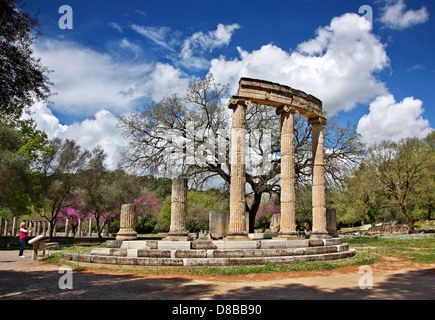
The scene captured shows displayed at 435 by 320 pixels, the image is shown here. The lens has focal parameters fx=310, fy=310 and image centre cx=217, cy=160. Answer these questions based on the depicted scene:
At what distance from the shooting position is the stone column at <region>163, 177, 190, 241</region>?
42.0 ft

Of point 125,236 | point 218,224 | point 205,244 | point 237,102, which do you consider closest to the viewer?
point 205,244

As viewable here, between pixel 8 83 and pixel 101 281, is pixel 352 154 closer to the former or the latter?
pixel 101 281

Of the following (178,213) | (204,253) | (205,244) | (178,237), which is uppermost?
(178,213)

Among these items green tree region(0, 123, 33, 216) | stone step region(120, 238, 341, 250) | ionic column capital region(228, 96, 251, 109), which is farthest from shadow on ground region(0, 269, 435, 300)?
green tree region(0, 123, 33, 216)

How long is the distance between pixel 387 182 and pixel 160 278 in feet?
92.7

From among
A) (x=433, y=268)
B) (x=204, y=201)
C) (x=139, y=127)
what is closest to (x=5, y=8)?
(x=139, y=127)

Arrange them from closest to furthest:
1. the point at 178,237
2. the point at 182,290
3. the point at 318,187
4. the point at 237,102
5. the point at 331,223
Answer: the point at 182,290 < the point at 178,237 < the point at 237,102 < the point at 318,187 < the point at 331,223

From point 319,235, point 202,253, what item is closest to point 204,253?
point 202,253

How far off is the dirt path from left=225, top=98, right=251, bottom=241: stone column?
3.94 meters

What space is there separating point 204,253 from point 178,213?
2.59 meters

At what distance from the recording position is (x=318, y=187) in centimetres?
1717

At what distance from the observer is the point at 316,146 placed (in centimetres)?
1767

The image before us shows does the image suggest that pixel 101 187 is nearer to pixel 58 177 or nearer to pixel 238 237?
pixel 58 177

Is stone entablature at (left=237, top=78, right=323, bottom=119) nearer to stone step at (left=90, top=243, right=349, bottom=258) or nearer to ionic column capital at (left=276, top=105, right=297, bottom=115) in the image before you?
ionic column capital at (left=276, top=105, right=297, bottom=115)
